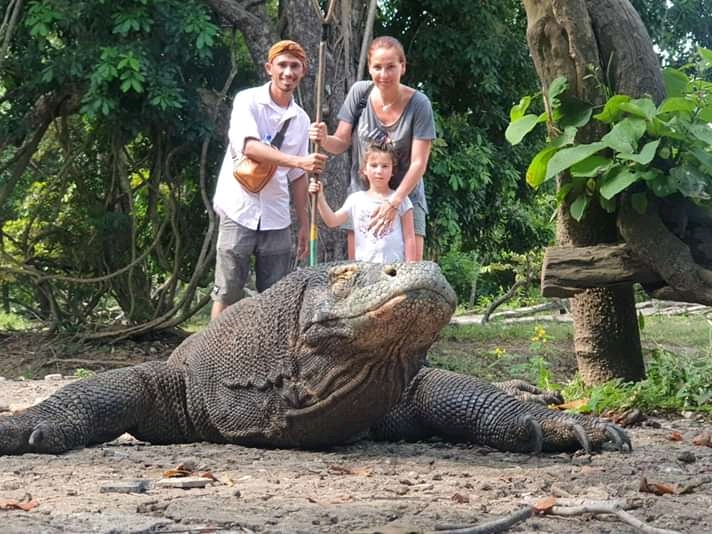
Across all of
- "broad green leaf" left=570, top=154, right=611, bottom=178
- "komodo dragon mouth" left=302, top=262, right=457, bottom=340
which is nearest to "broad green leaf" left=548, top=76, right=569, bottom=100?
"broad green leaf" left=570, top=154, right=611, bottom=178

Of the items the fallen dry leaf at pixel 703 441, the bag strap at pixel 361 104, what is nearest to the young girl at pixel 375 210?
the bag strap at pixel 361 104

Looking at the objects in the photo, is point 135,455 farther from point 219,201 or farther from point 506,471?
point 219,201

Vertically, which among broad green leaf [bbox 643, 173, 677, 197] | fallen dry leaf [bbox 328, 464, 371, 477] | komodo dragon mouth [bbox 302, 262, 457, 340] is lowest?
fallen dry leaf [bbox 328, 464, 371, 477]

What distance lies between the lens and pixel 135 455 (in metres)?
3.74

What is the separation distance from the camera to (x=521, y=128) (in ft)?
16.6

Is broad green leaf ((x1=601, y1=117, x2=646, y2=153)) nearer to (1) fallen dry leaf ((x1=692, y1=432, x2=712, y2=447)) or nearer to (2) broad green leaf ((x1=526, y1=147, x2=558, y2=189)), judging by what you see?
(2) broad green leaf ((x1=526, y1=147, x2=558, y2=189))

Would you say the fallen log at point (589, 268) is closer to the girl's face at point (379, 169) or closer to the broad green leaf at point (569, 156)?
the broad green leaf at point (569, 156)

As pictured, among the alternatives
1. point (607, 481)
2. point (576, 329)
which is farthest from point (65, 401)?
point (576, 329)

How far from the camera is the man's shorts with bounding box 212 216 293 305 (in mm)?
5102

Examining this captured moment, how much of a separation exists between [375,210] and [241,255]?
66 cm

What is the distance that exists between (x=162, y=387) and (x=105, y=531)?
1.61 m

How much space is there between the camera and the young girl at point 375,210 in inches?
191

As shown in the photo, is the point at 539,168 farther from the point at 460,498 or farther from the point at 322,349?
the point at 460,498

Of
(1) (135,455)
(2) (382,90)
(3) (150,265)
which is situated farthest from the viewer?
(3) (150,265)
